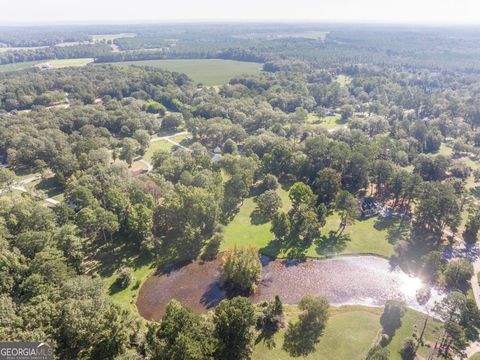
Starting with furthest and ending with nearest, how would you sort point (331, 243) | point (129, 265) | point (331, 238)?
point (331, 238) < point (331, 243) < point (129, 265)

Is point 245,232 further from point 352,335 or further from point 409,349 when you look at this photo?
point 409,349

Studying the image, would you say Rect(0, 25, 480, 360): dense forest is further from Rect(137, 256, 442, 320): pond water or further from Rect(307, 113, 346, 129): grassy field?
Rect(307, 113, 346, 129): grassy field

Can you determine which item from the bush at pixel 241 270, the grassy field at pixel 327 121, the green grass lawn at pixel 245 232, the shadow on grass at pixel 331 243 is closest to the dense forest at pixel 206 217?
the bush at pixel 241 270

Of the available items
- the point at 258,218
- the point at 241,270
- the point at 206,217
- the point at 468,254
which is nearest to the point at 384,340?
the point at 241,270

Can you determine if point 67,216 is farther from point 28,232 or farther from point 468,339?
point 468,339

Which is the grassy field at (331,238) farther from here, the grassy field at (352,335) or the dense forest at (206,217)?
the grassy field at (352,335)

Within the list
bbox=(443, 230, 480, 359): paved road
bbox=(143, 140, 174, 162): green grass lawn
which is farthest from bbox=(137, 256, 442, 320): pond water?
bbox=(143, 140, 174, 162): green grass lawn
